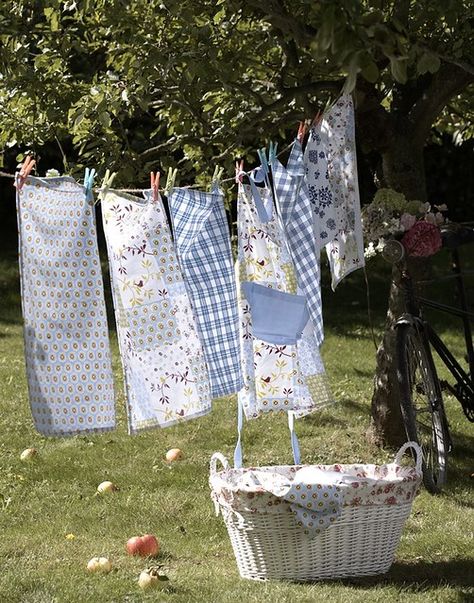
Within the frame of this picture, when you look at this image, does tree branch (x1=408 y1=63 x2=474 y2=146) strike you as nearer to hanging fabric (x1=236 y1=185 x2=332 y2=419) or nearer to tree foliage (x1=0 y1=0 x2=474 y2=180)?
tree foliage (x1=0 y1=0 x2=474 y2=180)

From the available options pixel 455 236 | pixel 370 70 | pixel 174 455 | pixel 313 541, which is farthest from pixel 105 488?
pixel 370 70

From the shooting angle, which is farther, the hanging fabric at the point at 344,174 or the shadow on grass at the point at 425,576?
the hanging fabric at the point at 344,174

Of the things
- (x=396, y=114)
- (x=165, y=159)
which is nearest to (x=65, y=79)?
(x=165, y=159)

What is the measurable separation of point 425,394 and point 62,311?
2.05 metres

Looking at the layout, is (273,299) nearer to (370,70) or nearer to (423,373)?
(423,373)

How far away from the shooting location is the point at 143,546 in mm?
4285

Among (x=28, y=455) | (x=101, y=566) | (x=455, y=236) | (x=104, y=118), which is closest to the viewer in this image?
(x=101, y=566)

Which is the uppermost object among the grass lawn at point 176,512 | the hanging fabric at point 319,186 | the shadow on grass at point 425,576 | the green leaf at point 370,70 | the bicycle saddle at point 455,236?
the green leaf at point 370,70

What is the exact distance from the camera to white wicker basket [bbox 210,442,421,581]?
3.95m

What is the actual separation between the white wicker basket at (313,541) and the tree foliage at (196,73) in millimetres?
1695

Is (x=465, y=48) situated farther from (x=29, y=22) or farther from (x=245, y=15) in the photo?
(x=29, y=22)

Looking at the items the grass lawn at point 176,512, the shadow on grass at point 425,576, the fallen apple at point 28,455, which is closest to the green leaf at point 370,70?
the grass lawn at point 176,512

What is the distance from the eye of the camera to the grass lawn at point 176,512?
12.9ft

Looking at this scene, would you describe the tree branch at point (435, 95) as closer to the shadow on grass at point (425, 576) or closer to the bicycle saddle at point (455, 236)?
the bicycle saddle at point (455, 236)
